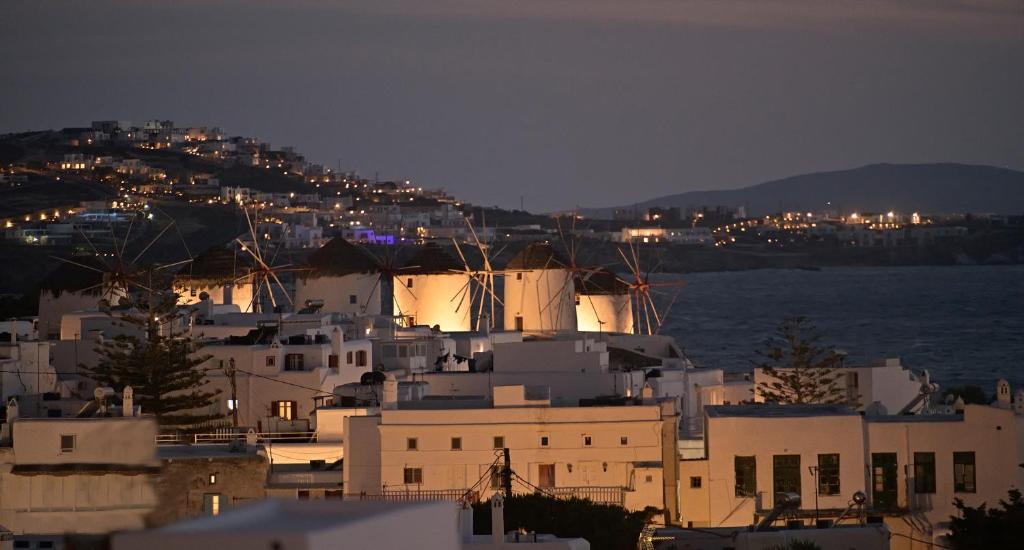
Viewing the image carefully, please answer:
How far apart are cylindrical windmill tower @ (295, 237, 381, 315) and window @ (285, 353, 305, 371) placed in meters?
20.3

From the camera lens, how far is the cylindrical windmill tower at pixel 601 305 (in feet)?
177

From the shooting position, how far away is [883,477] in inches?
910

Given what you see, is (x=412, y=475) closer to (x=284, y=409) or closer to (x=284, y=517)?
(x=284, y=409)

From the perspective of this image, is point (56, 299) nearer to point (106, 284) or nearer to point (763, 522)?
point (106, 284)

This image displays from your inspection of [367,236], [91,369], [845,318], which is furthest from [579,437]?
[367,236]

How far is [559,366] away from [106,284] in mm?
22978

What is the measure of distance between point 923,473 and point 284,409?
11.3 m

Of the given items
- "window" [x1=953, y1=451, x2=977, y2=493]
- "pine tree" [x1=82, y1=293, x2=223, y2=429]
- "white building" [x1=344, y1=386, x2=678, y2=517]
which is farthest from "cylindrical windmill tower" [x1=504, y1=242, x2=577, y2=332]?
"window" [x1=953, y1=451, x2=977, y2=493]

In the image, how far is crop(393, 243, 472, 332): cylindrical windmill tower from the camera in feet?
179

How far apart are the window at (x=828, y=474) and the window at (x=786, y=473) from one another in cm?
27

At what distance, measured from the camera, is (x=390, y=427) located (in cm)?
2352

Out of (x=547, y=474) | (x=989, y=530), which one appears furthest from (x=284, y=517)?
(x=547, y=474)

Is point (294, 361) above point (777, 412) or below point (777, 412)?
above

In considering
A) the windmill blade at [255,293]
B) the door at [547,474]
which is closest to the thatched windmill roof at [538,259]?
the windmill blade at [255,293]
